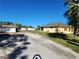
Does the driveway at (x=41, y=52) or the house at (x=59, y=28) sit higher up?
the house at (x=59, y=28)

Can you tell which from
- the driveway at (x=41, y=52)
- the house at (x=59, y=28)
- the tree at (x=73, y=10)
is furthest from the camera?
the house at (x=59, y=28)

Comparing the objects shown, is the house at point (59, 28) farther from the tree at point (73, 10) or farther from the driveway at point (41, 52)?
the driveway at point (41, 52)

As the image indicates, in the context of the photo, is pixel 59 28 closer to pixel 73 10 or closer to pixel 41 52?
pixel 73 10

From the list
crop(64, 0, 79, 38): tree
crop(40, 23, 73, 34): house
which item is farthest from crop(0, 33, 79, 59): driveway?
crop(40, 23, 73, 34): house

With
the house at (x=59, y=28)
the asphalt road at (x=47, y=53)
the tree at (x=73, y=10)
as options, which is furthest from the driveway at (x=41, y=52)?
the house at (x=59, y=28)

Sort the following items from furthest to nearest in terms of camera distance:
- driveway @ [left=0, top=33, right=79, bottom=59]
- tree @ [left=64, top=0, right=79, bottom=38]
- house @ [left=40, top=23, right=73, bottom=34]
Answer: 1. house @ [left=40, top=23, right=73, bottom=34]
2. tree @ [left=64, top=0, right=79, bottom=38]
3. driveway @ [left=0, top=33, right=79, bottom=59]

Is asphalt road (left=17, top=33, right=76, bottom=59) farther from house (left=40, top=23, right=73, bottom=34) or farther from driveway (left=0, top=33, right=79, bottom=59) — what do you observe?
house (left=40, top=23, right=73, bottom=34)

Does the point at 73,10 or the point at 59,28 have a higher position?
the point at 73,10

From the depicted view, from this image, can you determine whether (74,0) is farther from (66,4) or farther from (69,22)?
(69,22)

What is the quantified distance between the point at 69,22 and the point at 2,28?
100 ft

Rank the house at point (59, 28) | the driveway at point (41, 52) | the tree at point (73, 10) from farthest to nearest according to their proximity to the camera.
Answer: the house at point (59, 28) < the tree at point (73, 10) < the driveway at point (41, 52)

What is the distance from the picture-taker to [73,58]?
15.3 m

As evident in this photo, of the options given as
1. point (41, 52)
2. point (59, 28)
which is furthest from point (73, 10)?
point (59, 28)

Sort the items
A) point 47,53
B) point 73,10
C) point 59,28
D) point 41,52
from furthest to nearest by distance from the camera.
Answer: point 59,28 → point 73,10 → point 41,52 → point 47,53
